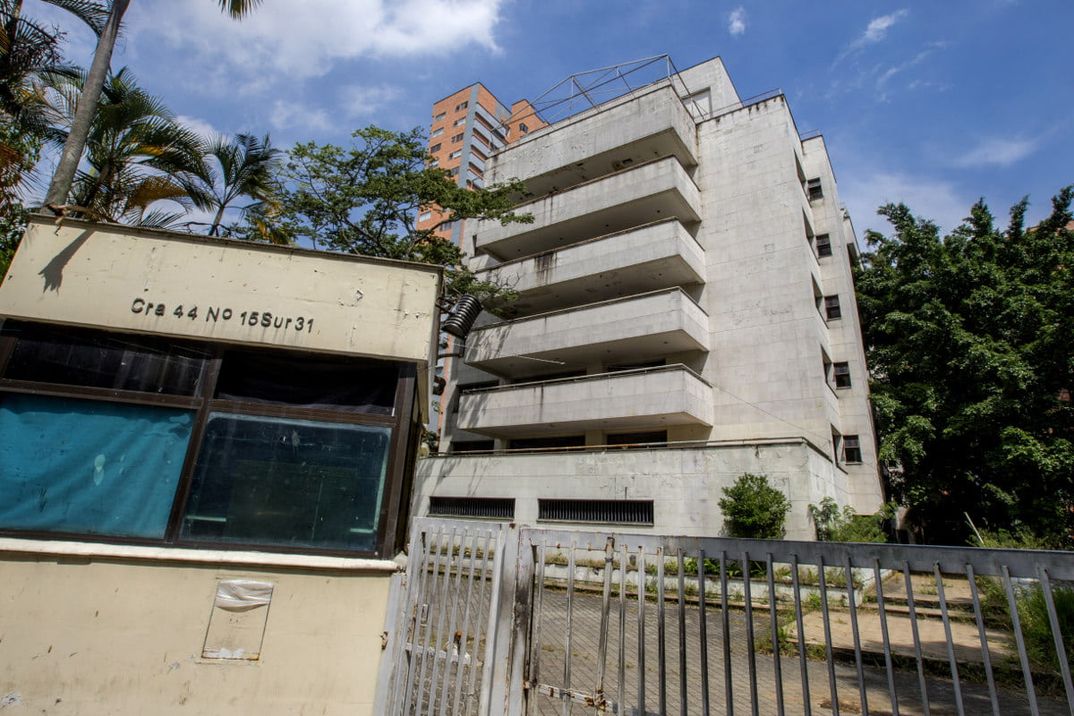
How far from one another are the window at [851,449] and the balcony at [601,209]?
10.7 metres

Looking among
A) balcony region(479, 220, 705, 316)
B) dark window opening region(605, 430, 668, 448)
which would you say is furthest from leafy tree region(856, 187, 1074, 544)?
balcony region(479, 220, 705, 316)

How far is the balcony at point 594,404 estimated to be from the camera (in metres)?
17.9

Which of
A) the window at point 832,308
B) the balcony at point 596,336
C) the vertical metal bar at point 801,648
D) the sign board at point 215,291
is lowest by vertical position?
the vertical metal bar at point 801,648

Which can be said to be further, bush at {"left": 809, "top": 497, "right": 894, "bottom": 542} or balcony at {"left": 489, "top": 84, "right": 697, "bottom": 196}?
balcony at {"left": 489, "top": 84, "right": 697, "bottom": 196}

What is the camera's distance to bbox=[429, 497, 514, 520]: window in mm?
19172

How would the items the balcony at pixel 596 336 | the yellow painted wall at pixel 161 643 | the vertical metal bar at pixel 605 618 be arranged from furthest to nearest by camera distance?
the balcony at pixel 596 336 < the yellow painted wall at pixel 161 643 < the vertical metal bar at pixel 605 618

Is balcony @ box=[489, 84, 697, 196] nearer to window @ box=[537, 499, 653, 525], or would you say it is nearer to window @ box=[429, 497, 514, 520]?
window @ box=[537, 499, 653, 525]

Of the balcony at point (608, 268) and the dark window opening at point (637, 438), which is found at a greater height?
the balcony at point (608, 268)

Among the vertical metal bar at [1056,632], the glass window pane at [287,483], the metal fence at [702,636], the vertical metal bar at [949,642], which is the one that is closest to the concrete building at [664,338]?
the metal fence at [702,636]

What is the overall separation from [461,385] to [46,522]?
2208 centimetres

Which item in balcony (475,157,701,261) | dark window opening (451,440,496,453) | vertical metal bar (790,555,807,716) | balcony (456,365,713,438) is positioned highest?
balcony (475,157,701,261)

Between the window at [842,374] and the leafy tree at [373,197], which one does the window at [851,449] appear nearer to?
the window at [842,374]

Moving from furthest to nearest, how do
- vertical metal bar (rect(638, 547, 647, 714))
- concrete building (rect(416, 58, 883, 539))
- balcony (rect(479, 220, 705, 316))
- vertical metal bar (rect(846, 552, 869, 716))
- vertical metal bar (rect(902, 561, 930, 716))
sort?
balcony (rect(479, 220, 705, 316))
concrete building (rect(416, 58, 883, 539))
vertical metal bar (rect(638, 547, 647, 714))
vertical metal bar (rect(846, 552, 869, 716))
vertical metal bar (rect(902, 561, 930, 716))

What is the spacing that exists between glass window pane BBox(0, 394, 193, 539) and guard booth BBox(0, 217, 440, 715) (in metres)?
0.01
